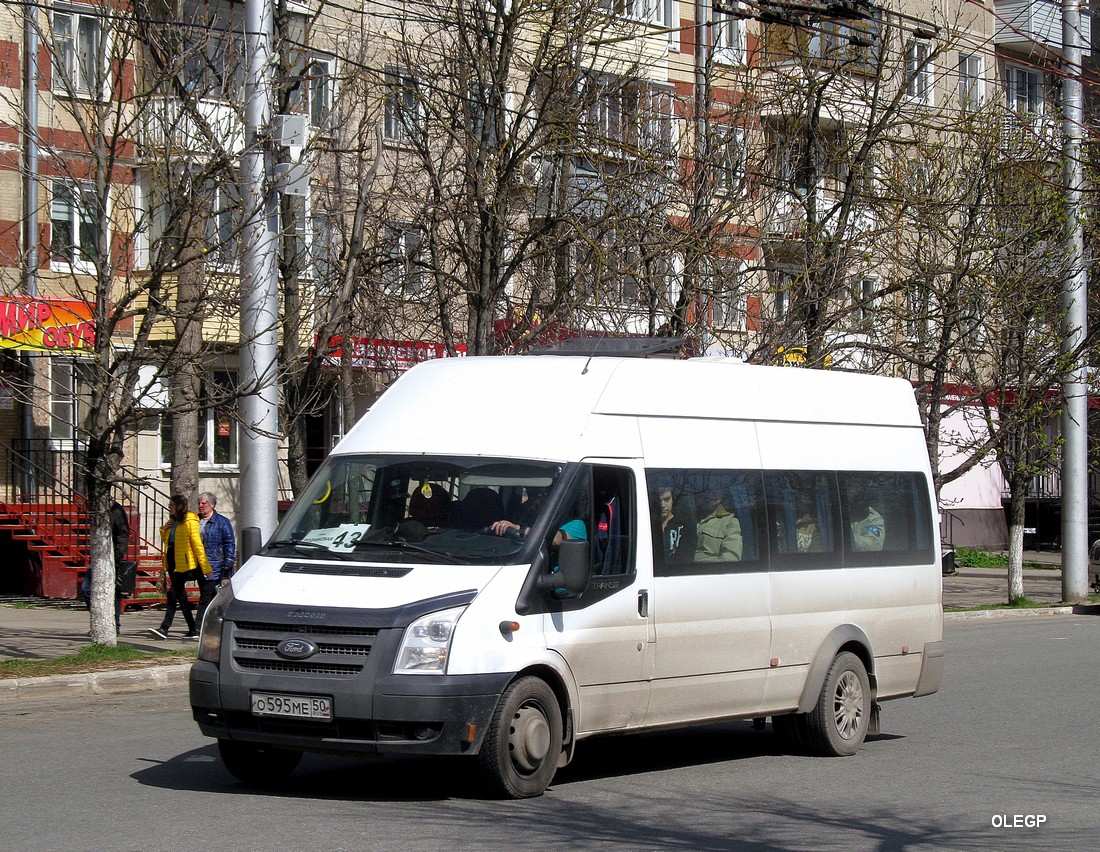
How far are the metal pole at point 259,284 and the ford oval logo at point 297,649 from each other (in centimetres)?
753

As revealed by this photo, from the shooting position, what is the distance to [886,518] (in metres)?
11.2

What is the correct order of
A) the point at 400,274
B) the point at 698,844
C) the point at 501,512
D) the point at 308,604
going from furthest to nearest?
the point at 400,274
the point at 501,512
the point at 308,604
the point at 698,844

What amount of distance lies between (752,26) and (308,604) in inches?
1189

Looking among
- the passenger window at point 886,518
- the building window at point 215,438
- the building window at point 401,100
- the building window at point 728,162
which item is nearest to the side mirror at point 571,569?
the passenger window at point 886,518

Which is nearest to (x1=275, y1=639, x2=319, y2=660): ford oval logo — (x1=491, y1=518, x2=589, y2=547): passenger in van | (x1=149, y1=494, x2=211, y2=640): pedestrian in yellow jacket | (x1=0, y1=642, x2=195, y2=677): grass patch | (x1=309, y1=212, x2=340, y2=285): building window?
(x1=491, y1=518, x2=589, y2=547): passenger in van

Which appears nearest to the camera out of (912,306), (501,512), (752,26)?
(501,512)

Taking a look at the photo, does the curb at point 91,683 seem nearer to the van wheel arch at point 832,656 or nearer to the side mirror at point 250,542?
the side mirror at point 250,542

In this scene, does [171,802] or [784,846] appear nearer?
[784,846]

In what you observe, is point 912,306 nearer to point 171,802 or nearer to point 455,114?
point 455,114

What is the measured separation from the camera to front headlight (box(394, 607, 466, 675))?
771cm

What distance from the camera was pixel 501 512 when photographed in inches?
335

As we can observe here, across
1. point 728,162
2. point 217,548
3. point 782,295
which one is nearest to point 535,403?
point 217,548

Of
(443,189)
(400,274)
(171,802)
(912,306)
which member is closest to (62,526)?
(400,274)

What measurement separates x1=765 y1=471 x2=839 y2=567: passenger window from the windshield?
2100 millimetres
